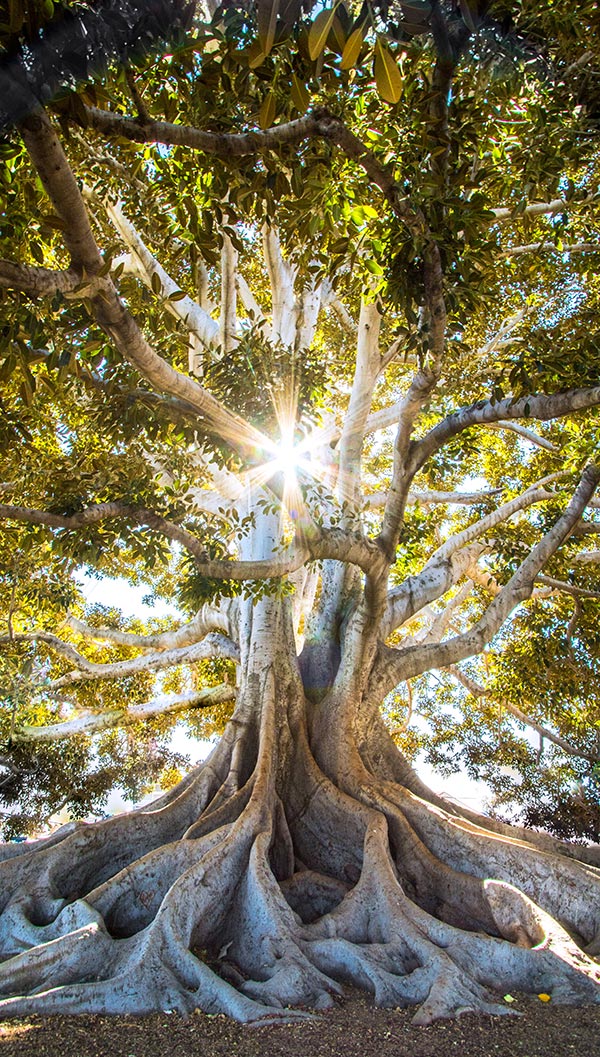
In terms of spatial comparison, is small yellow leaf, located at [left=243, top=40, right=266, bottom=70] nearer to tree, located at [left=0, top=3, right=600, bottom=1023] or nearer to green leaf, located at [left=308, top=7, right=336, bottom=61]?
tree, located at [left=0, top=3, right=600, bottom=1023]

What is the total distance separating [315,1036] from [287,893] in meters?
1.87

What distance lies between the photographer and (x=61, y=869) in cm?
497

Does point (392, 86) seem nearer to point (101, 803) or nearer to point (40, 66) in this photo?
point (40, 66)

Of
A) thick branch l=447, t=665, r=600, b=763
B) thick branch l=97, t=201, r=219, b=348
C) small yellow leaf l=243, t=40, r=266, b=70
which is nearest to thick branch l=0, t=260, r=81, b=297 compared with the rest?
small yellow leaf l=243, t=40, r=266, b=70

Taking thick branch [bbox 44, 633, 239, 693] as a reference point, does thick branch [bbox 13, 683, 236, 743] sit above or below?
below

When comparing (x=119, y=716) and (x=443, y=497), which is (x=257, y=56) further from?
(x=119, y=716)

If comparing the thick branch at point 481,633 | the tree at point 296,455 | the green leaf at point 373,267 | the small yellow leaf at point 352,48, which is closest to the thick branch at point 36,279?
the tree at point 296,455

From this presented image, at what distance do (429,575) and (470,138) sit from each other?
4.69m

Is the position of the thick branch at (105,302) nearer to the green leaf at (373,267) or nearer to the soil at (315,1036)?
the green leaf at (373,267)

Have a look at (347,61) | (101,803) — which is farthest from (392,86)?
(101,803)

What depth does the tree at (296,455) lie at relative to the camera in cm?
267

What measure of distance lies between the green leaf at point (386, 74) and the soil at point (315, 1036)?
11.7 feet

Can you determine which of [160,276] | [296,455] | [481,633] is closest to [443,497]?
[481,633]

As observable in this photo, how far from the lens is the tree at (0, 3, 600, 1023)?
267cm
